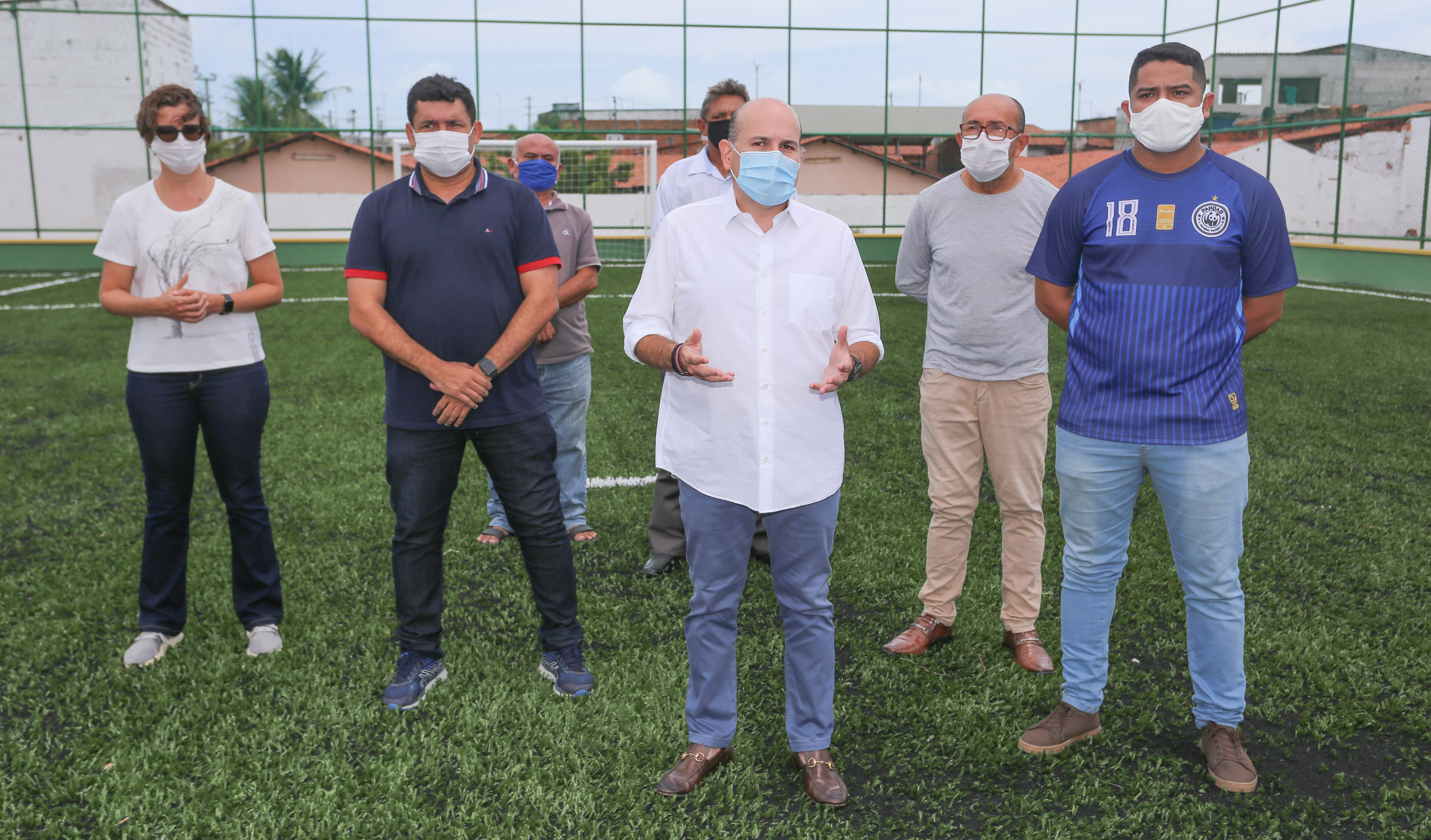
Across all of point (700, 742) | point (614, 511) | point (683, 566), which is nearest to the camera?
point (700, 742)

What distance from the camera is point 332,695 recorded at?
136 inches

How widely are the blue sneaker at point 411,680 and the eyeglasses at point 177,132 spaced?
6.60ft

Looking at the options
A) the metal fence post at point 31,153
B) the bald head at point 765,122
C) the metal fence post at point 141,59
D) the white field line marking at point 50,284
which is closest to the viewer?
the bald head at point 765,122

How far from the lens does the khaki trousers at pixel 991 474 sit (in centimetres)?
369

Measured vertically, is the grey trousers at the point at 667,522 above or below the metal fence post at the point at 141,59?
below

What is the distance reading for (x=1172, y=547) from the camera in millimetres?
2918

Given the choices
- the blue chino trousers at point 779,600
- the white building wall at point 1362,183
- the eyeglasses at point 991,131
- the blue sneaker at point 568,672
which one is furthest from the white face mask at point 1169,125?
the white building wall at point 1362,183

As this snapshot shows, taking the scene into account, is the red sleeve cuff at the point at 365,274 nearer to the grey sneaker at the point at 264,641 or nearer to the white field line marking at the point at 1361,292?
the grey sneaker at the point at 264,641

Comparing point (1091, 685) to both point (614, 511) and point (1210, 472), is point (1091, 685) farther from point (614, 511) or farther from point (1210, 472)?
point (614, 511)

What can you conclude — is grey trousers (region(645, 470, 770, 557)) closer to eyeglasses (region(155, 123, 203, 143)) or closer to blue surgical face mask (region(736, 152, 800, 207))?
blue surgical face mask (region(736, 152, 800, 207))

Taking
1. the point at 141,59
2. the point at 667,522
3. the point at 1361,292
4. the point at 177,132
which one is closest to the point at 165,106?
the point at 177,132

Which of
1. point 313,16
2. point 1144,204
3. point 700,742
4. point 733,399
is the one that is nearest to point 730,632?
point 700,742

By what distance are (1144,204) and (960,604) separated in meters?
2.06

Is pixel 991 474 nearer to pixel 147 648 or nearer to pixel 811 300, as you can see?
pixel 811 300
